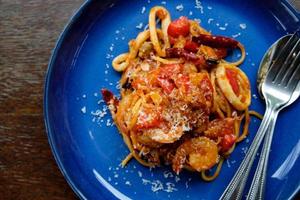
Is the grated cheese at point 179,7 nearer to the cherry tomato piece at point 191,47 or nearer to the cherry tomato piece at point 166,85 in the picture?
the cherry tomato piece at point 191,47

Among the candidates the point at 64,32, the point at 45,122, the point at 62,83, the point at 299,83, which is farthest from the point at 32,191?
the point at 299,83

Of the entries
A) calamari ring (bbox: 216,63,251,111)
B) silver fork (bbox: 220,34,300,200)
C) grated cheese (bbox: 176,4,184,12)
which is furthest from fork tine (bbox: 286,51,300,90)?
grated cheese (bbox: 176,4,184,12)

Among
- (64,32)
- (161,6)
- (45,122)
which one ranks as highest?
(161,6)

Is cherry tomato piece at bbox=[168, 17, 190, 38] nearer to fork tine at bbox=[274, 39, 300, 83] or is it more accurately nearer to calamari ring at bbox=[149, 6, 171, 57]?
calamari ring at bbox=[149, 6, 171, 57]

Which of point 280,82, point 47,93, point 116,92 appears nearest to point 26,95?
point 47,93

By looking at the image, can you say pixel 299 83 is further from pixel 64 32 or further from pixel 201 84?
pixel 64 32

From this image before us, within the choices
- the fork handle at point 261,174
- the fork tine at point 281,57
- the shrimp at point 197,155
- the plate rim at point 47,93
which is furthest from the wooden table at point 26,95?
the fork tine at point 281,57
